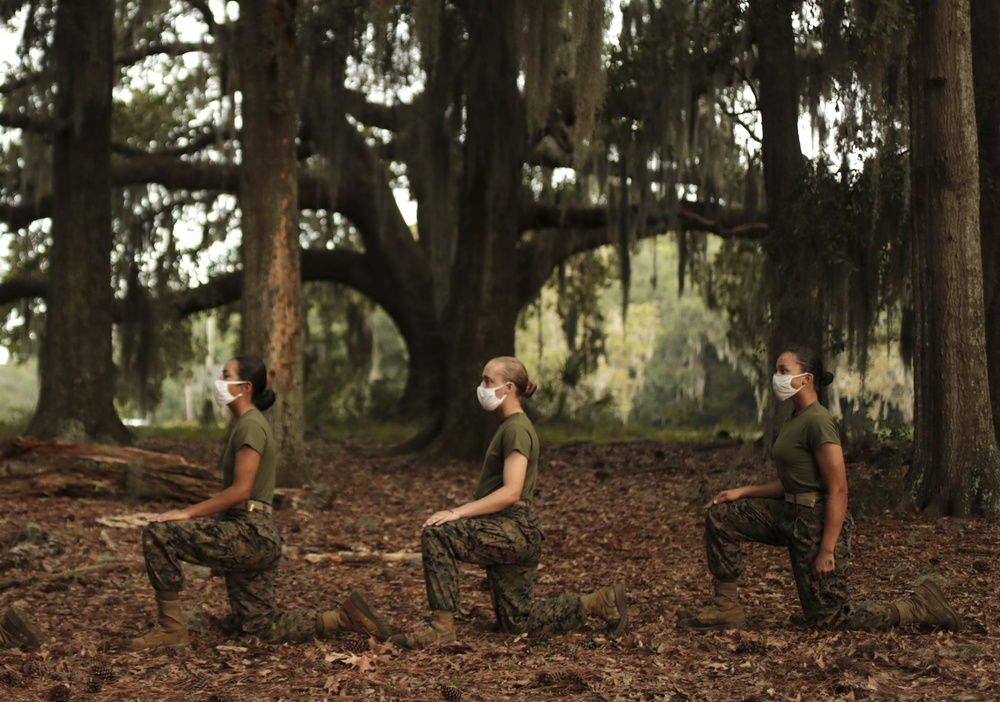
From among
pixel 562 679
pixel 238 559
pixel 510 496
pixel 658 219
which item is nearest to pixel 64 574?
pixel 238 559

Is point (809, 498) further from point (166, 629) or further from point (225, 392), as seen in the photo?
point (166, 629)

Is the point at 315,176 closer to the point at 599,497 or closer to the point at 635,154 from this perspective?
the point at 635,154

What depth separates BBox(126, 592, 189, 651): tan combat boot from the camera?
588 centimetres

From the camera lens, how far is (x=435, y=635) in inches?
232

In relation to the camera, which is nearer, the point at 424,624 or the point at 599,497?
the point at 424,624

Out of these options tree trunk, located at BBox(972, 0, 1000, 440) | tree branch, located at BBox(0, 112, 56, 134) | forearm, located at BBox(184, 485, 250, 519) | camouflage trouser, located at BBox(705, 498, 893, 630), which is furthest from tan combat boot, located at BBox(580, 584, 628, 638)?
tree branch, located at BBox(0, 112, 56, 134)

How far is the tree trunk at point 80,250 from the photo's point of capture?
1405cm

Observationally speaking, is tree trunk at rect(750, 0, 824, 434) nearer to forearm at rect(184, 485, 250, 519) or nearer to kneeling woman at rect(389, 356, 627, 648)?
kneeling woman at rect(389, 356, 627, 648)

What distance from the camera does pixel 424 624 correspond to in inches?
261

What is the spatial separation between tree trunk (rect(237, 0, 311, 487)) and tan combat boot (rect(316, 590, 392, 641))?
567 cm

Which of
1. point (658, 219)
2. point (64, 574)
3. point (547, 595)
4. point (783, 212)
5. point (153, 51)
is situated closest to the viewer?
point (547, 595)

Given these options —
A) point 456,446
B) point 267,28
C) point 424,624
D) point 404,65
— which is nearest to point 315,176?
point 404,65

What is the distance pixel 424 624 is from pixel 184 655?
1.36m

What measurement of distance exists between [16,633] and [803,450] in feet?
12.9
